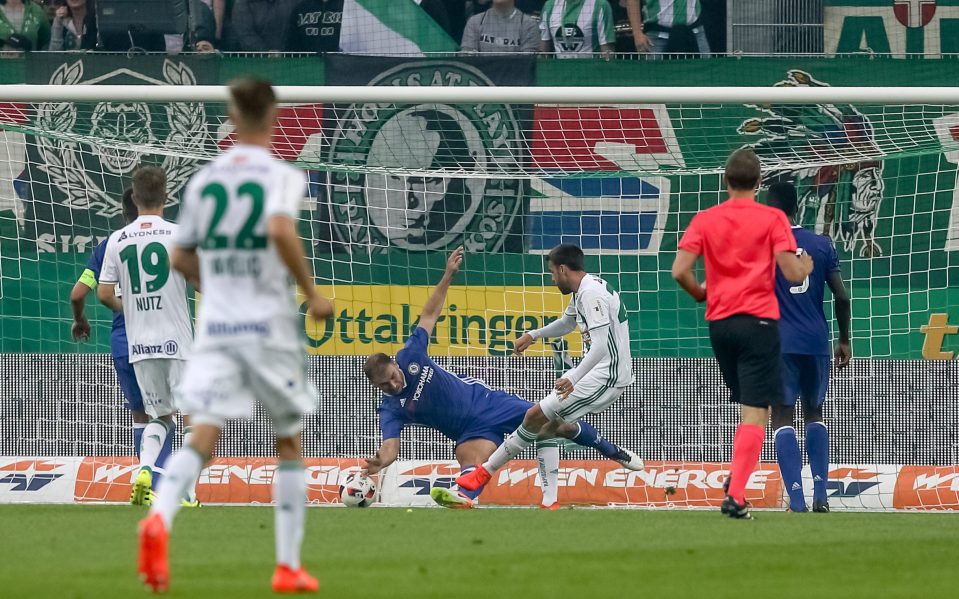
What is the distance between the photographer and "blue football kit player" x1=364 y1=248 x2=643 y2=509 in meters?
10.2

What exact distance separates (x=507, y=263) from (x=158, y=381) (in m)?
Answer: 4.94

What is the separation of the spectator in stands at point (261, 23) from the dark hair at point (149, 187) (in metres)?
9.24

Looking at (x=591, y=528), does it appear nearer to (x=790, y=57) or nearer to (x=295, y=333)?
(x=295, y=333)

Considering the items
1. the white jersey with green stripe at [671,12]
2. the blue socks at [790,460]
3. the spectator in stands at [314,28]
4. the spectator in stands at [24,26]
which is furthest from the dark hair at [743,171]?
the spectator in stands at [24,26]

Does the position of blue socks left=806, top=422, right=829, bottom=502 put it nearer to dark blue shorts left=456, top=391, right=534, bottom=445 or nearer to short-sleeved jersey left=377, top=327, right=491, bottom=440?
dark blue shorts left=456, top=391, right=534, bottom=445

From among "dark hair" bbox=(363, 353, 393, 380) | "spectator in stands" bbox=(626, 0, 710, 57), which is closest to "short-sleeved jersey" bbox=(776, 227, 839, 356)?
"dark hair" bbox=(363, 353, 393, 380)

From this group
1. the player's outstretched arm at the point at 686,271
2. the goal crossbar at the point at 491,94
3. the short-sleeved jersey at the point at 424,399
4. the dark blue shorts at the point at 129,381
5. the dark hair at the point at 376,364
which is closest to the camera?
the player's outstretched arm at the point at 686,271

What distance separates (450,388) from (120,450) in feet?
11.1

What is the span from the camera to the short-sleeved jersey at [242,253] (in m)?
5.05

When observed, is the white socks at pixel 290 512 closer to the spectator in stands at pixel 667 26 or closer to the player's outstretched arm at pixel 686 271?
the player's outstretched arm at pixel 686 271

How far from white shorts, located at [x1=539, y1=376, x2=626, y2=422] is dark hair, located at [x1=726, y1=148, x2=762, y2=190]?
2.68 metres

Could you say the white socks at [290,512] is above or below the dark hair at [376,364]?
below

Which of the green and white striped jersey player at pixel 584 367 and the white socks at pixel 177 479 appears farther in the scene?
the green and white striped jersey player at pixel 584 367

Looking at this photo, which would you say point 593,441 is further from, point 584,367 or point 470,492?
point 470,492
